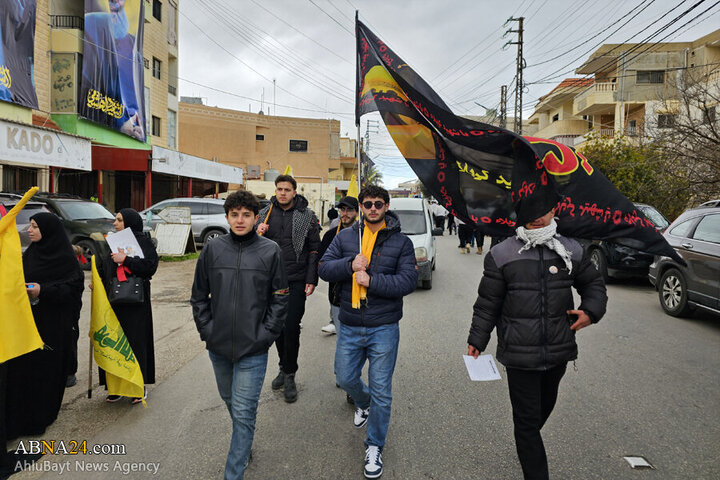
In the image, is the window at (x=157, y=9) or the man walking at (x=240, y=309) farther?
the window at (x=157, y=9)

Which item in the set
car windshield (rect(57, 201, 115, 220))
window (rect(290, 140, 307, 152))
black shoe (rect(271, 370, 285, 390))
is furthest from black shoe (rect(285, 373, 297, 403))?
window (rect(290, 140, 307, 152))

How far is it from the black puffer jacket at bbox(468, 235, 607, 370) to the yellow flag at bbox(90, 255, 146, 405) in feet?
10.00

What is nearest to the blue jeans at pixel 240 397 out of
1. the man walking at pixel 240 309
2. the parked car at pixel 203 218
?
the man walking at pixel 240 309

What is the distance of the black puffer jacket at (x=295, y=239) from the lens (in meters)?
4.43

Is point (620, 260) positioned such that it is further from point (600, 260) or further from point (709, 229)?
point (709, 229)

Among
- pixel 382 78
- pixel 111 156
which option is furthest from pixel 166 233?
pixel 382 78

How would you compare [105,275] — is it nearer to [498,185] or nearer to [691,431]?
[498,185]

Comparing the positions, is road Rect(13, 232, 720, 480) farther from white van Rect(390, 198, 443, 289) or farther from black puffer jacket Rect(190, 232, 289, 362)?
white van Rect(390, 198, 443, 289)

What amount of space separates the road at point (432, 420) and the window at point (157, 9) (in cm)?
2525

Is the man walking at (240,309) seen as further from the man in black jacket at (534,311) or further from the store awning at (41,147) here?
the store awning at (41,147)

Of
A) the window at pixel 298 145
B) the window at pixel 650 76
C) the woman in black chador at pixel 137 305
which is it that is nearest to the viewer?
the woman in black chador at pixel 137 305

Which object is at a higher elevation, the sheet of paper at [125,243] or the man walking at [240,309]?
the sheet of paper at [125,243]

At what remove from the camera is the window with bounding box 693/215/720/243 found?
6715 mm

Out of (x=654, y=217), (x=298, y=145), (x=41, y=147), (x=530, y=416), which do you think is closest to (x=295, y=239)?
(x=530, y=416)
